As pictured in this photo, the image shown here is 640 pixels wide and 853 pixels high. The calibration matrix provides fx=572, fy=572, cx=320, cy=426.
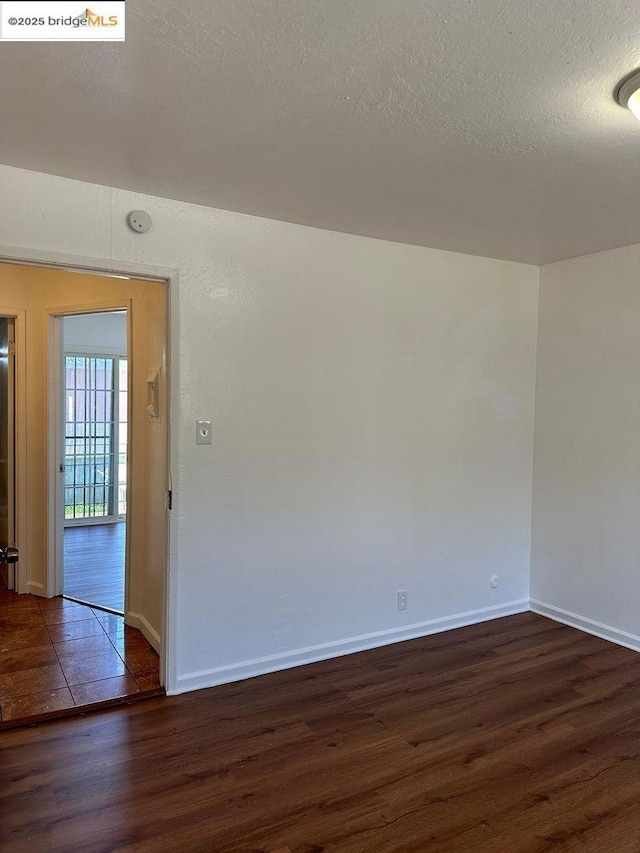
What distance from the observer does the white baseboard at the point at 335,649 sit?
2.92 m

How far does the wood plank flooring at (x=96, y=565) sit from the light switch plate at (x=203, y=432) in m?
1.87

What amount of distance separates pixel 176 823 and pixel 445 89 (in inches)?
101

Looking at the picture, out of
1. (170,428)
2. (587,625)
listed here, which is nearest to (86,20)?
(170,428)

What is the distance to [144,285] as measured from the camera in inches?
138

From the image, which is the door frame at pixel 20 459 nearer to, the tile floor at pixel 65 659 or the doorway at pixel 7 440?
the doorway at pixel 7 440

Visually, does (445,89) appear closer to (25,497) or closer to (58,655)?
(58,655)

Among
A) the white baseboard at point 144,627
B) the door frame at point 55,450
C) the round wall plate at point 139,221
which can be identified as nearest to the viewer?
the round wall plate at point 139,221

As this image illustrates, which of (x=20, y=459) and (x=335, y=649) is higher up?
(x=20, y=459)

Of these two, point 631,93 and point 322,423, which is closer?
Result: point 631,93

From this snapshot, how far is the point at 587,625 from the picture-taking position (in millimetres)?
3717

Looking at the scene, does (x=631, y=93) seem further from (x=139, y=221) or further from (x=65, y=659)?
(x=65, y=659)

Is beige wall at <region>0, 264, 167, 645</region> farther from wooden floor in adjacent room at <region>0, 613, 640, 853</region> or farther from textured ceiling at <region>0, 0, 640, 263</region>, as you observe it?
textured ceiling at <region>0, 0, 640, 263</region>

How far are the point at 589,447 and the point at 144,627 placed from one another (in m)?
3.04

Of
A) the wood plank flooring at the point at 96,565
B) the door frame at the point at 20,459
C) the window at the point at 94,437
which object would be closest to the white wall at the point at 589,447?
the wood plank flooring at the point at 96,565
